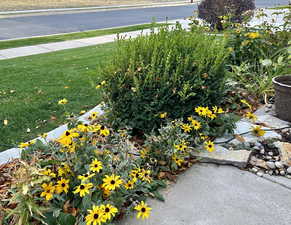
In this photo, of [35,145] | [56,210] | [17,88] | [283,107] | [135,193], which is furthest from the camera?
[17,88]

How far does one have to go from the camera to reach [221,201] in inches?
92.5

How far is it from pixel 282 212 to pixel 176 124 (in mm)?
1075

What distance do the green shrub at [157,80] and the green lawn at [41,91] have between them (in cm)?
39

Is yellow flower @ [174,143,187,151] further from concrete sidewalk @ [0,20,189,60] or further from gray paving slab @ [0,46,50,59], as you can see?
gray paving slab @ [0,46,50,59]

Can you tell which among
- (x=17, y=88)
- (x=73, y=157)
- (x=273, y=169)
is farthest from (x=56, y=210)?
(x=17, y=88)

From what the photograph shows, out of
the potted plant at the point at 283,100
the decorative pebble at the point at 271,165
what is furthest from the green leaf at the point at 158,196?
the potted plant at the point at 283,100

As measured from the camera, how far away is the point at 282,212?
87.7 inches

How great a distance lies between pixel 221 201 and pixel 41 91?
3.65m

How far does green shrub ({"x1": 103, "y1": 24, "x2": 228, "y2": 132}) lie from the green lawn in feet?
1.27

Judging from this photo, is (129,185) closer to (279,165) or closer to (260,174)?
(260,174)

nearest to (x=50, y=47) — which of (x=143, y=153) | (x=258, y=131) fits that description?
(x=143, y=153)

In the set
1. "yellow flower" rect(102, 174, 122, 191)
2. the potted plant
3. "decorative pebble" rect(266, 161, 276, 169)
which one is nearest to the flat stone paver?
"decorative pebble" rect(266, 161, 276, 169)

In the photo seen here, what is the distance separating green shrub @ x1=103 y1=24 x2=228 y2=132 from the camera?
3059 millimetres

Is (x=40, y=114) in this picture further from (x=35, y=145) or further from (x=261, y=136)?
(x=261, y=136)
